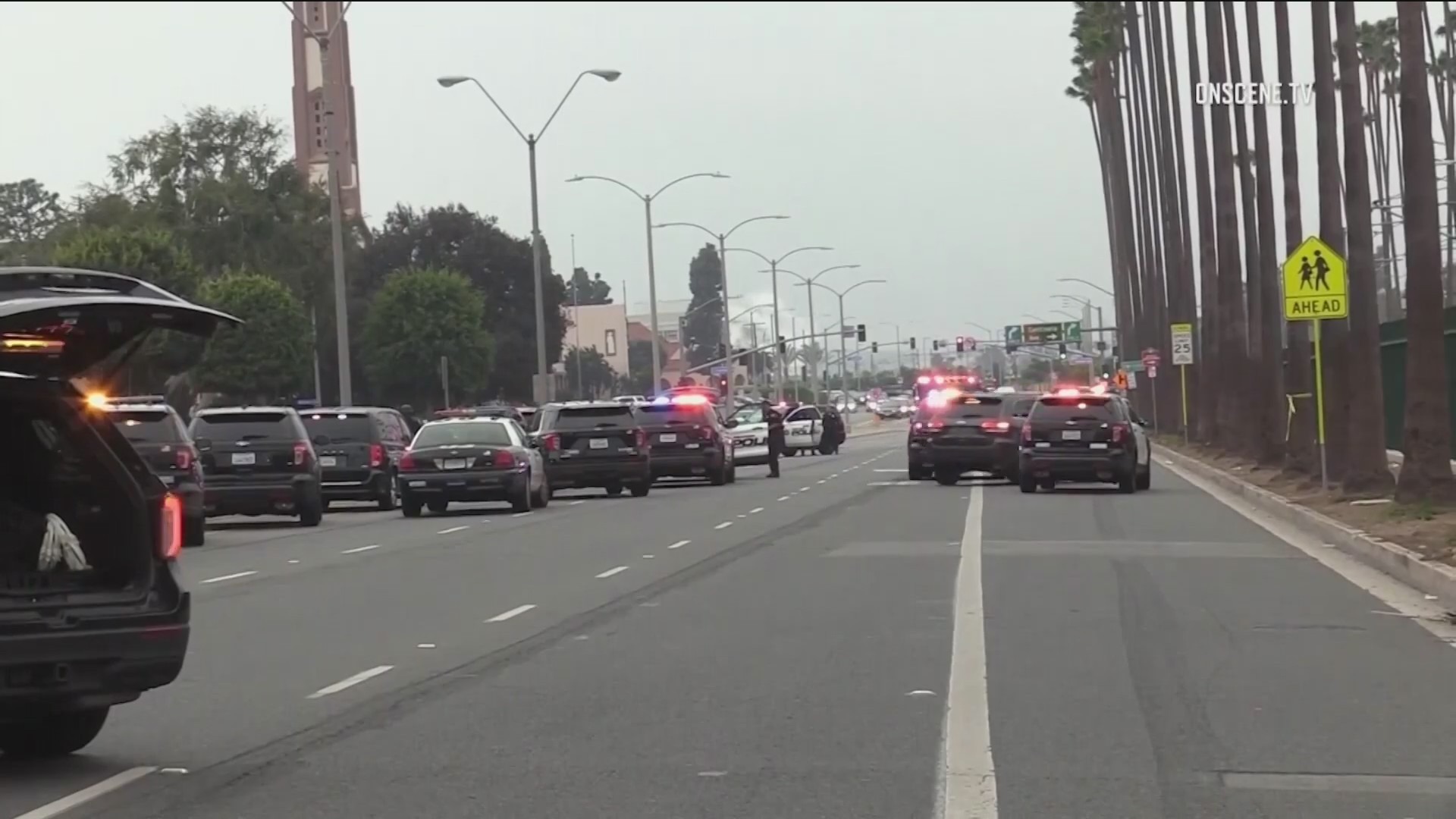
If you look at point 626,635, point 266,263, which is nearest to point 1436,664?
point 626,635

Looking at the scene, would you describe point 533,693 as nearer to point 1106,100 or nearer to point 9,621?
point 9,621

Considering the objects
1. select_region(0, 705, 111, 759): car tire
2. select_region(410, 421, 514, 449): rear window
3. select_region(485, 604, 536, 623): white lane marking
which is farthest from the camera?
select_region(410, 421, 514, 449): rear window

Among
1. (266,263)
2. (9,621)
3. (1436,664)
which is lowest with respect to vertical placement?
(1436,664)

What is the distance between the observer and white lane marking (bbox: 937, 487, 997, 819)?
8.20 metres

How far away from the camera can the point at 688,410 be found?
39938 millimetres

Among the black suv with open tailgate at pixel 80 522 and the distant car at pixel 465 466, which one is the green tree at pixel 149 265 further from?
the black suv with open tailgate at pixel 80 522

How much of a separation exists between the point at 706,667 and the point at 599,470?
2347 cm

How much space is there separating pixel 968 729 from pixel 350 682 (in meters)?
3.86

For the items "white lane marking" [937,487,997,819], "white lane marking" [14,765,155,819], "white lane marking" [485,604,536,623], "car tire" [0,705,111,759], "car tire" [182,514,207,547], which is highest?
"car tire" [182,514,207,547]


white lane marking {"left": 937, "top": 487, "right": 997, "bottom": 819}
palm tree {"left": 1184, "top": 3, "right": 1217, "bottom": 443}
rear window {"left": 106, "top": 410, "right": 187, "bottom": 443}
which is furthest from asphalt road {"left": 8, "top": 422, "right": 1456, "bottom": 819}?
palm tree {"left": 1184, "top": 3, "right": 1217, "bottom": 443}

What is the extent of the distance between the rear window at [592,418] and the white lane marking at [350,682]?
2309cm

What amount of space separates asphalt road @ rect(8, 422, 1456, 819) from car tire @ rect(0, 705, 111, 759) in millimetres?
104

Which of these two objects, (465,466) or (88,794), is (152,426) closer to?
(465,466)

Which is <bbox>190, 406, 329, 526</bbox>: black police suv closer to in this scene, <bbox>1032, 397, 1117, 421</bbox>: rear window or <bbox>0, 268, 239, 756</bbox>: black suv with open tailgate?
<bbox>1032, 397, 1117, 421</bbox>: rear window
